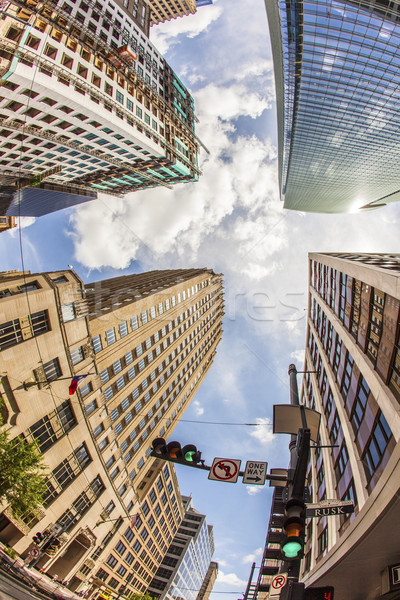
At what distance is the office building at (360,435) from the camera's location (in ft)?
45.8

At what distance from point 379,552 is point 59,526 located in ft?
88.8

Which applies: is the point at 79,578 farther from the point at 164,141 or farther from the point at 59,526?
the point at 164,141

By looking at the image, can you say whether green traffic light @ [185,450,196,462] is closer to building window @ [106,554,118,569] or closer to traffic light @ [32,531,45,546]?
traffic light @ [32,531,45,546]

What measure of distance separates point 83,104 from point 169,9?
4728 inches

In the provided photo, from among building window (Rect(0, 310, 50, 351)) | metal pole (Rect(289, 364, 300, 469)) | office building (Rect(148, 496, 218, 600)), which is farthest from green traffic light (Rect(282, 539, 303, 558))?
office building (Rect(148, 496, 218, 600))

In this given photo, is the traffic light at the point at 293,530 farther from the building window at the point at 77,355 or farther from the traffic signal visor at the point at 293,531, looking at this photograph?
the building window at the point at 77,355

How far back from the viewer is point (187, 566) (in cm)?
10331

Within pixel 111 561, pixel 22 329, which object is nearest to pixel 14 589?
pixel 22 329

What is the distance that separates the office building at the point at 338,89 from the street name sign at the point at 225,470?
215 ft

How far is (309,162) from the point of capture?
8994 cm

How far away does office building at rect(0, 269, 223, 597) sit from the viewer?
79.7 feet

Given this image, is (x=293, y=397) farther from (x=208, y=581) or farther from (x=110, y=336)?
(x=208, y=581)

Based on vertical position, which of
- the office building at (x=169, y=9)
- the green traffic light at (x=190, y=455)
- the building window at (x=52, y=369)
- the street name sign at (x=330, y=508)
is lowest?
the building window at (x=52, y=369)

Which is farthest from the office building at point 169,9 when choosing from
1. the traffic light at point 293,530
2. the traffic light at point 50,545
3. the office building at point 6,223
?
the traffic light at point 50,545
